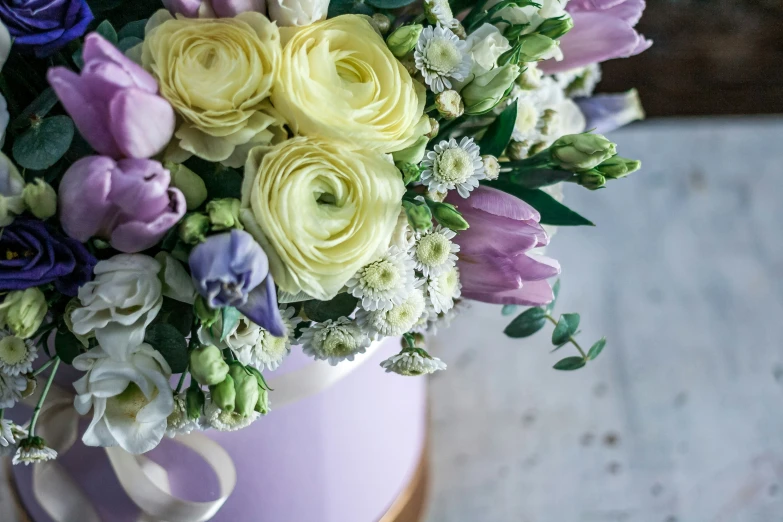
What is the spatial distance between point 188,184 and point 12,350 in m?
0.13

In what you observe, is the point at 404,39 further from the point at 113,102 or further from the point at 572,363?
the point at 572,363

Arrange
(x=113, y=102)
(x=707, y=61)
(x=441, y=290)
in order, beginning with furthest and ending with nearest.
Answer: (x=707, y=61) → (x=441, y=290) → (x=113, y=102)

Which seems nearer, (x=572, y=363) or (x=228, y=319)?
(x=228, y=319)

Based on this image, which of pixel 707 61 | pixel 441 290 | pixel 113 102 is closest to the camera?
pixel 113 102

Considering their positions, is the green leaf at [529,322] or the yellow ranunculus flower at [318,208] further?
the green leaf at [529,322]

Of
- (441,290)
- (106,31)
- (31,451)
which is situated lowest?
(31,451)

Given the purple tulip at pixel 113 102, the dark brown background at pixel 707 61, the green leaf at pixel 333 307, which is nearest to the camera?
the purple tulip at pixel 113 102

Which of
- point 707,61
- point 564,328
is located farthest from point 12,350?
point 707,61

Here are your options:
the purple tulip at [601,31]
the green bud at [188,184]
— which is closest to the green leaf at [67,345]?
the green bud at [188,184]

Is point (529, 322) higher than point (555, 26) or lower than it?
lower

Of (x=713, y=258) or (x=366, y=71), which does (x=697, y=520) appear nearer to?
(x=713, y=258)

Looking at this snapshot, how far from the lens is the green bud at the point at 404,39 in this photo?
340 millimetres

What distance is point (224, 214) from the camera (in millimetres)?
304

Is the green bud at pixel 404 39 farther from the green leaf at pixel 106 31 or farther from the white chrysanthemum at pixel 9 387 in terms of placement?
the white chrysanthemum at pixel 9 387
